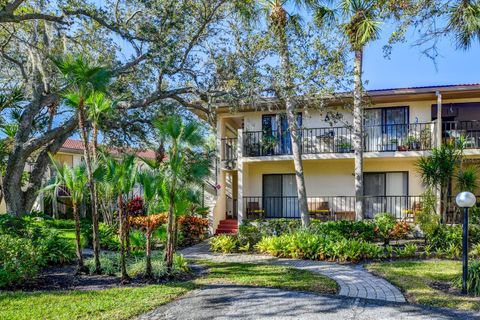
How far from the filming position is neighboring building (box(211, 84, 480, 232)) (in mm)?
15898

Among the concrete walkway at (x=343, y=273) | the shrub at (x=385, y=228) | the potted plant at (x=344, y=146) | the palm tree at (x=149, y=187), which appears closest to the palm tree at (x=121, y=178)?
the palm tree at (x=149, y=187)

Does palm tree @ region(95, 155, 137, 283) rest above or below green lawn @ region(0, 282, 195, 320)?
above

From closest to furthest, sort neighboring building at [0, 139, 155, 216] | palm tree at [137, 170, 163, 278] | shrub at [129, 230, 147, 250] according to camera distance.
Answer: palm tree at [137, 170, 163, 278], shrub at [129, 230, 147, 250], neighboring building at [0, 139, 155, 216]

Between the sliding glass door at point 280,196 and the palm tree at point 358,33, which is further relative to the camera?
the sliding glass door at point 280,196

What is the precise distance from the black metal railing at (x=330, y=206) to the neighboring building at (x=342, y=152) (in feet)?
0.14

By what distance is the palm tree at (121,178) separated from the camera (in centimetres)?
797

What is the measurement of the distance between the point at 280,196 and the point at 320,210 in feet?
7.01

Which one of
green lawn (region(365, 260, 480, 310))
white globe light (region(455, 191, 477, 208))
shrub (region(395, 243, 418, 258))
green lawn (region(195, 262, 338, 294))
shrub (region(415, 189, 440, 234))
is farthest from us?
shrub (region(415, 189, 440, 234))

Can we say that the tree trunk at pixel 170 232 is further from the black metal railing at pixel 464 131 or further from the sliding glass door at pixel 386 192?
the black metal railing at pixel 464 131

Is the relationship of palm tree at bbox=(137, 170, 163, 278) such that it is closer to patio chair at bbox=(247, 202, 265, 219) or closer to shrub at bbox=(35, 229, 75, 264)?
shrub at bbox=(35, 229, 75, 264)

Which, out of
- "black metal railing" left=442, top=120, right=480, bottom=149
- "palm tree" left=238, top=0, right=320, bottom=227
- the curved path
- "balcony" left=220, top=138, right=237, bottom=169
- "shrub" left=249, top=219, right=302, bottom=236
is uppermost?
"palm tree" left=238, top=0, right=320, bottom=227

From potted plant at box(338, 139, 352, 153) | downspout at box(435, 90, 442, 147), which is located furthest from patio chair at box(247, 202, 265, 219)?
downspout at box(435, 90, 442, 147)

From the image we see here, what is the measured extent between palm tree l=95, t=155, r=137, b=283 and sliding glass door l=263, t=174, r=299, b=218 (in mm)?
10533

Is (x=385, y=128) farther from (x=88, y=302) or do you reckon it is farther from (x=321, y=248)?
(x=88, y=302)
